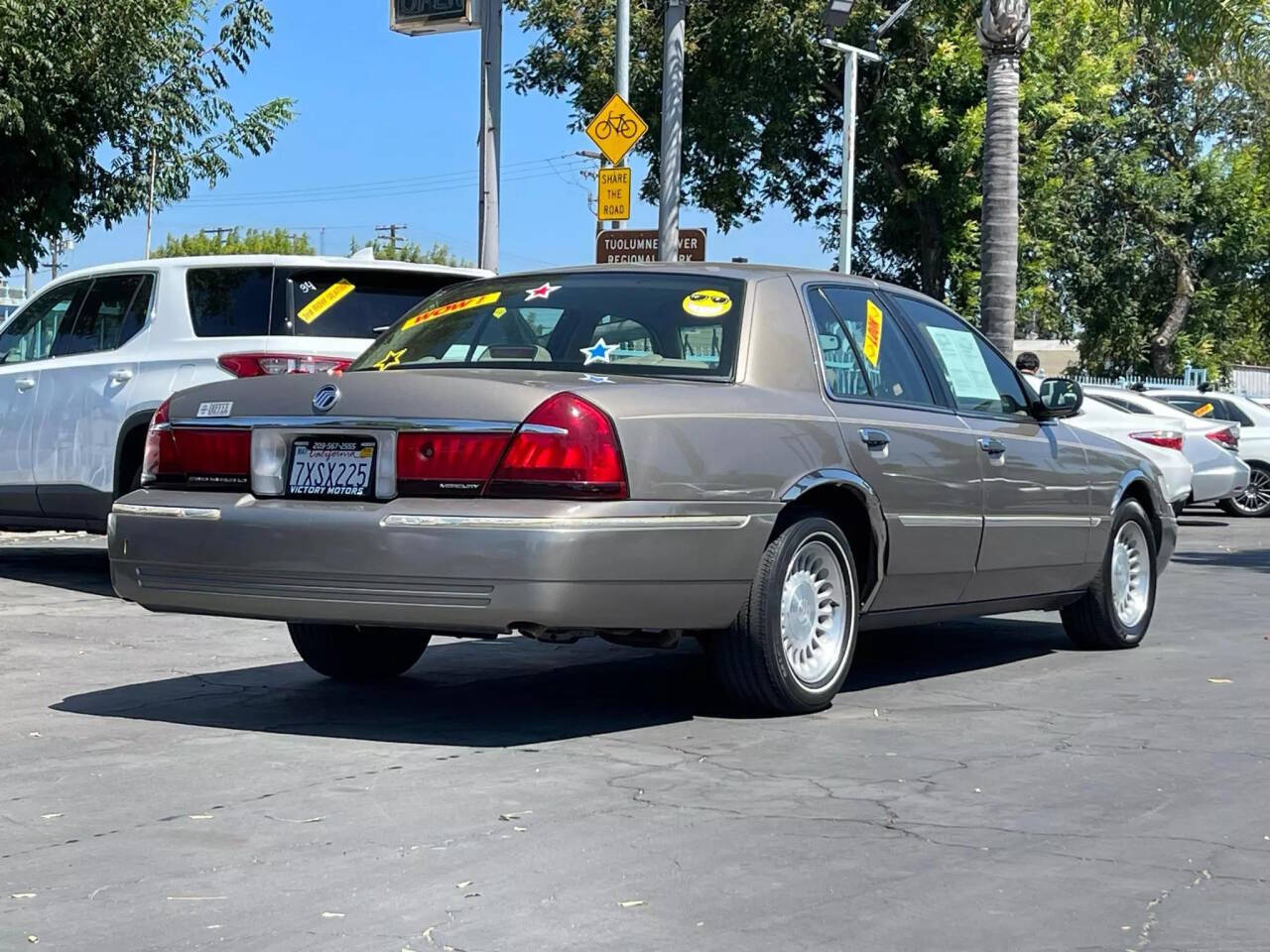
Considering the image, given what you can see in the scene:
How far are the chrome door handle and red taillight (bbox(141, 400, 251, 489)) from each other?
7.34 feet

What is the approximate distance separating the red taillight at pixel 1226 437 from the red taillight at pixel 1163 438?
2747 mm

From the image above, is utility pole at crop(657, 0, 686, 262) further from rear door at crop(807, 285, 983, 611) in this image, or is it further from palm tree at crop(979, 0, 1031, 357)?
rear door at crop(807, 285, 983, 611)

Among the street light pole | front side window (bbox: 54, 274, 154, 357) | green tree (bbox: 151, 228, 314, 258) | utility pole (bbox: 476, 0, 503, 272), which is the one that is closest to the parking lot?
→ front side window (bbox: 54, 274, 154, 357)

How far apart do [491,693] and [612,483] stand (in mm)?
1685

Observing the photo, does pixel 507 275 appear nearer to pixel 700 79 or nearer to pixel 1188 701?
pixel 1188 701

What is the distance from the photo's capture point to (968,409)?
26.0ft

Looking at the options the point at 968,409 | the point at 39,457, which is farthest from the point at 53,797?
the point at 39,457

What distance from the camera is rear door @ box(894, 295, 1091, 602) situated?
7.82 meters

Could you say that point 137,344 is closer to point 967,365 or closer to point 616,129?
point 967,365

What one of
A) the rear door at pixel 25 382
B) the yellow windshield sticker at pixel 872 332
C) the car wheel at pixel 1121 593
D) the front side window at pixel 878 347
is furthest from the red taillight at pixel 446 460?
the rear door at pixel 25 382

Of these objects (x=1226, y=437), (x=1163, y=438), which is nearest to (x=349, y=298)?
(x=1163, y=438)

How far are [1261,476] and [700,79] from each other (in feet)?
43.0

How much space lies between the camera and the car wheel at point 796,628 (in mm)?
6430

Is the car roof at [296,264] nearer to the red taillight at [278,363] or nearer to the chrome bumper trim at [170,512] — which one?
the red taillight at [278,363]
